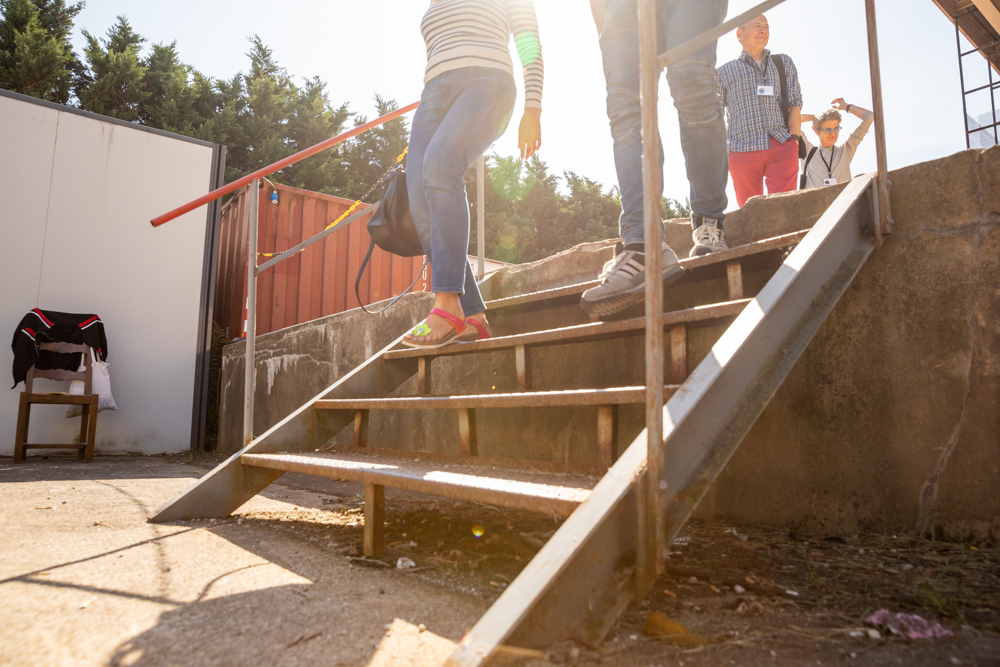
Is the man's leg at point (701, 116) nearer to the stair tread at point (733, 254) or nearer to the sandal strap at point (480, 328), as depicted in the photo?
the stair tread at point (733, 254)

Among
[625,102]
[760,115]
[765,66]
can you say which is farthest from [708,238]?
[765,66]

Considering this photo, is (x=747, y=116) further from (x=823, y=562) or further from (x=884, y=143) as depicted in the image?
(x=823, y=562)

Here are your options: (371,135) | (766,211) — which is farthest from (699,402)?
(371,135)

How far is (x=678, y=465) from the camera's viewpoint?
938 millimetres

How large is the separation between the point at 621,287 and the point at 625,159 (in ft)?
1.31

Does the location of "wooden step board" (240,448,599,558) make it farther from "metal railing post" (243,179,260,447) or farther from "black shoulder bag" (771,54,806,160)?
"black shoulder bag" (771,54,806,160)

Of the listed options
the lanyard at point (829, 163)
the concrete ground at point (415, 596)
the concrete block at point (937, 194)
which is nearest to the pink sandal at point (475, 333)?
the concrete ground at point (415, 596)

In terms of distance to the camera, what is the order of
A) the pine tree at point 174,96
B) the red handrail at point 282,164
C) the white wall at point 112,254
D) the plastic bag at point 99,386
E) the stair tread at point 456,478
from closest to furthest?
the stair tread at point 456,478
the red handrail at point 282,164
the plastic bag at point 99,386
the white wall at point 112,254
the pine tree at point 174,96

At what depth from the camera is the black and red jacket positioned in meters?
4.44

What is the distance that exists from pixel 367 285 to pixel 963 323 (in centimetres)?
599

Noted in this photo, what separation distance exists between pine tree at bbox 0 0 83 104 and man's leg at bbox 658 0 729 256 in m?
14.6

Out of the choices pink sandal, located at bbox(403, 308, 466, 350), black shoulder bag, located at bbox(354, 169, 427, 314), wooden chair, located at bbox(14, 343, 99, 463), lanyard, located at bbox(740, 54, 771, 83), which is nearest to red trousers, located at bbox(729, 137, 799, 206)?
lanyard, located at bbox(740, 54, 771, 83)

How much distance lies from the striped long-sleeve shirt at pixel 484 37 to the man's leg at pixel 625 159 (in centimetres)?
38

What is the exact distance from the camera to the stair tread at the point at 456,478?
1010mm
